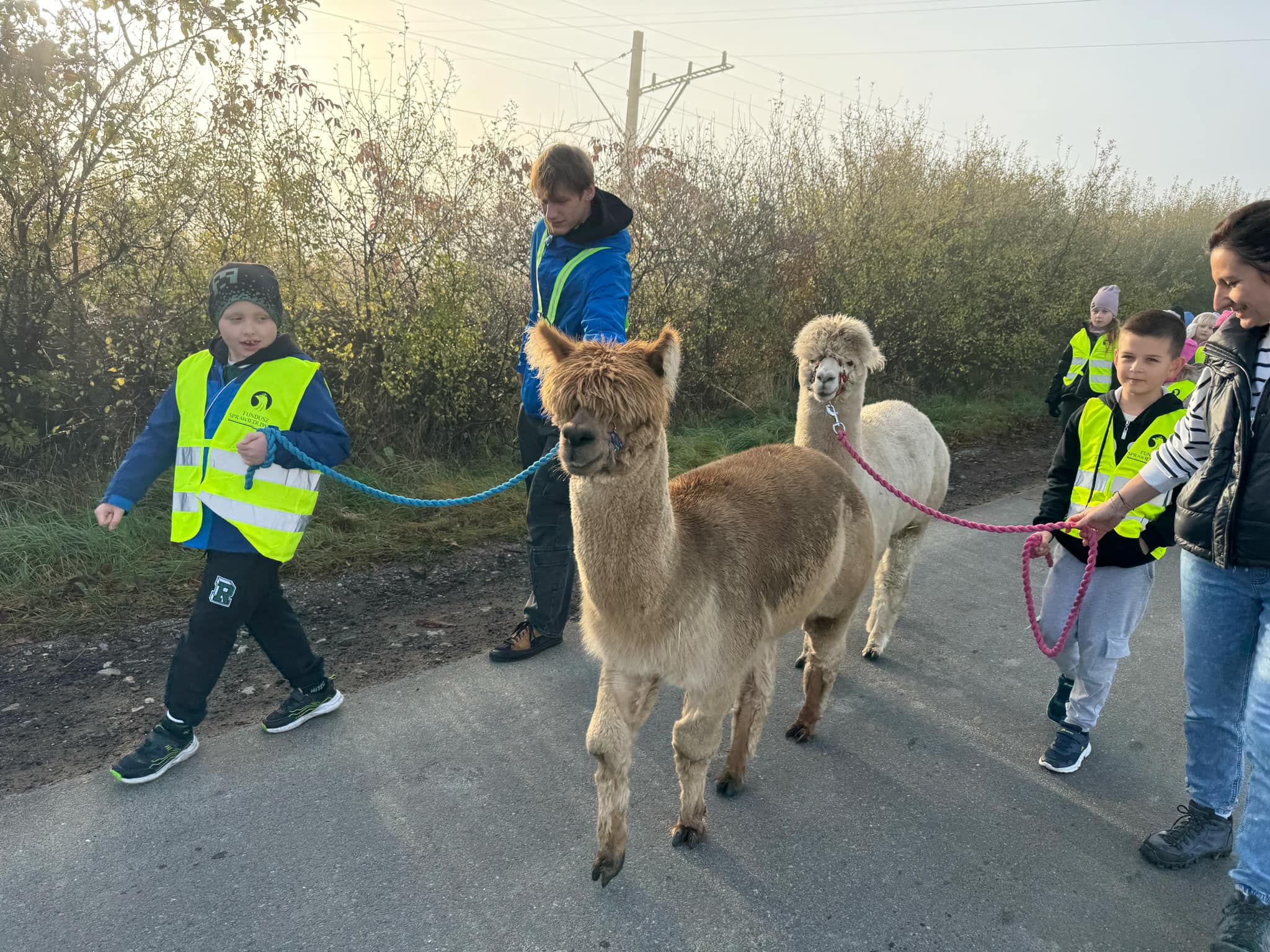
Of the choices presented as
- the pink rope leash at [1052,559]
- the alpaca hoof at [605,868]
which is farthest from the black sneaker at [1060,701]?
the alpaca hoof at [605,868]

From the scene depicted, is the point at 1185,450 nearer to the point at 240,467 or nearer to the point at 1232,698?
the point at 1232,698

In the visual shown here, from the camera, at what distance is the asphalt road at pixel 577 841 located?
222cm

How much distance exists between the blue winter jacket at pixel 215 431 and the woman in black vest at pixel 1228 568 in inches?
117

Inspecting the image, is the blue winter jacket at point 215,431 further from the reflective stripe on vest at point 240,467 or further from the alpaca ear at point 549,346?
the alpaca ear at point 549,346

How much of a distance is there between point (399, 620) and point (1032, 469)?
7.40m

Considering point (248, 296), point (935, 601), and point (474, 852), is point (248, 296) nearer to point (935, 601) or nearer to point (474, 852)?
point (474, 852)

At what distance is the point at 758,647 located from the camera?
274 centimetres

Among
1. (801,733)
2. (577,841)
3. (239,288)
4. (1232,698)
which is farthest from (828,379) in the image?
(239,288)

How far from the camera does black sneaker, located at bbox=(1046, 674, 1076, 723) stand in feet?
11.3

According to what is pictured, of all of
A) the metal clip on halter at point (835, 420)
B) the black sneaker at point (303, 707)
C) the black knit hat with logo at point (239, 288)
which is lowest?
the black sneaker at point (303, 707)

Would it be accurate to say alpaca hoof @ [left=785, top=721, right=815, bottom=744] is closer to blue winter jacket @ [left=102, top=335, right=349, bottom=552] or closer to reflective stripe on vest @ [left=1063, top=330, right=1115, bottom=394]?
blue winter jacket @ [left=102, top=335, right=349, bottom=552]

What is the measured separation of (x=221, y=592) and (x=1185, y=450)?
351cm

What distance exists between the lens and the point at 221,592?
2854 mm

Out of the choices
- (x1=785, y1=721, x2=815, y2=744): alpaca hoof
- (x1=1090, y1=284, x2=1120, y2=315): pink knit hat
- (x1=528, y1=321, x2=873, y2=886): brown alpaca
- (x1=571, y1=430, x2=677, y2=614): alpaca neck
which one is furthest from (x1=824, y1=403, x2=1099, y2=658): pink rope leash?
(x1=1090, y1=284, x2=1120, y2=315): pink knit hat
